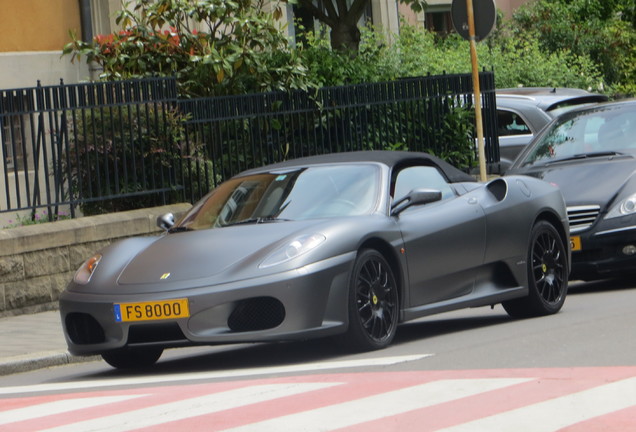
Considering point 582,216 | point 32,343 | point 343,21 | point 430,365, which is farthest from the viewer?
point 343,21

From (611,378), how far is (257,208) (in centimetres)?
340

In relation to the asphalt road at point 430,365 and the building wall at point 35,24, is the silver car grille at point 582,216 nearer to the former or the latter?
the asphalt road at point 430,365

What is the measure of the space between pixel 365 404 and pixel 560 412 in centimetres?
99

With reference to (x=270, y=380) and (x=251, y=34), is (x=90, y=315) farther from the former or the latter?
(x=251, y=34)

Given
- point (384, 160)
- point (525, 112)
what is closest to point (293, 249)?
point (384, 160)

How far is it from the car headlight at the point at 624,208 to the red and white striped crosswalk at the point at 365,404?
535cm

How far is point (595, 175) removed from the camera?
1348 cm

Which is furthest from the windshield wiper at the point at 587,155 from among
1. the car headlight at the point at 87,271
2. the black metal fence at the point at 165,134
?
the car headlight at the point at 87,271

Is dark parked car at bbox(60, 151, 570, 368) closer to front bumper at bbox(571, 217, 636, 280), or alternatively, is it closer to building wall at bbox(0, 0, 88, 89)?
front bumper at bbox(571, 217, 636, 280)

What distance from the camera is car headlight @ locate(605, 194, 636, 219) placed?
12.9 metres

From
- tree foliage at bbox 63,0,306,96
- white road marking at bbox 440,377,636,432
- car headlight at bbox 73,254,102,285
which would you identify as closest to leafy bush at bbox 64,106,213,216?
tree foliage at bbox 63,0,306,96

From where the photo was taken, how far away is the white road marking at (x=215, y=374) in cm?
868

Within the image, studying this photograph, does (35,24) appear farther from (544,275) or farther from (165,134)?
(544,275)

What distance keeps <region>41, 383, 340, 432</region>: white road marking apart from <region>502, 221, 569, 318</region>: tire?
375 centimetres
